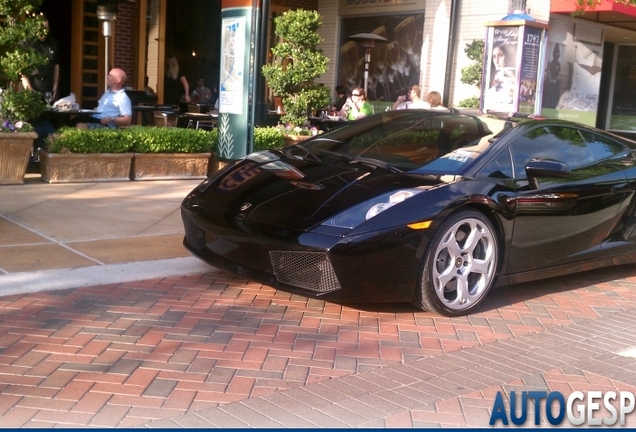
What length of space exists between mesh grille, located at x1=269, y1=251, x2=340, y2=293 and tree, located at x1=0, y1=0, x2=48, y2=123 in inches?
215

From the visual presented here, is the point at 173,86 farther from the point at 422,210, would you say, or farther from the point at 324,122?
the point at 422,210

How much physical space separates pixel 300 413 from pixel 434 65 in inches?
527

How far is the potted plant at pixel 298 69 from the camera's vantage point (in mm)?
11633

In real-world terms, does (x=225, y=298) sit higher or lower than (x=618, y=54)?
lower

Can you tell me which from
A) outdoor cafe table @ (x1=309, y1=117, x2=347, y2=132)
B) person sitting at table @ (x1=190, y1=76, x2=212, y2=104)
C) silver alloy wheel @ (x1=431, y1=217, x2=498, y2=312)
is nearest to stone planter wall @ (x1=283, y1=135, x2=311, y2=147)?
outdoor cafe table @ (x1=309, y1=117, x2=347, y2=132)

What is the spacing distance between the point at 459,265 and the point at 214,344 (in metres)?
1.77

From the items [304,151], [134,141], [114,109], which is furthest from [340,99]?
[304,151]

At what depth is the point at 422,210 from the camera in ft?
16.7

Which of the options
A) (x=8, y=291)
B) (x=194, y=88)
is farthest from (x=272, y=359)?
(x=194, y=88)

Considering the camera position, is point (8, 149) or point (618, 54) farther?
point (618, 54)

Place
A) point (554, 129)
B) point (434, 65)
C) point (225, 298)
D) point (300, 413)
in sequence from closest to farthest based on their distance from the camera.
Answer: point (300, 413) < point (225, 298) < point (554, 129) < point (434, 65)

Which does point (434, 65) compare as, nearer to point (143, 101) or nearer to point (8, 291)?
point (143, 101)

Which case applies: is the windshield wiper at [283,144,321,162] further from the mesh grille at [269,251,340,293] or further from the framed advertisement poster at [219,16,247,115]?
the framed advertisement poster at [219,16,247,115]

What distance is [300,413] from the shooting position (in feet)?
12.2
